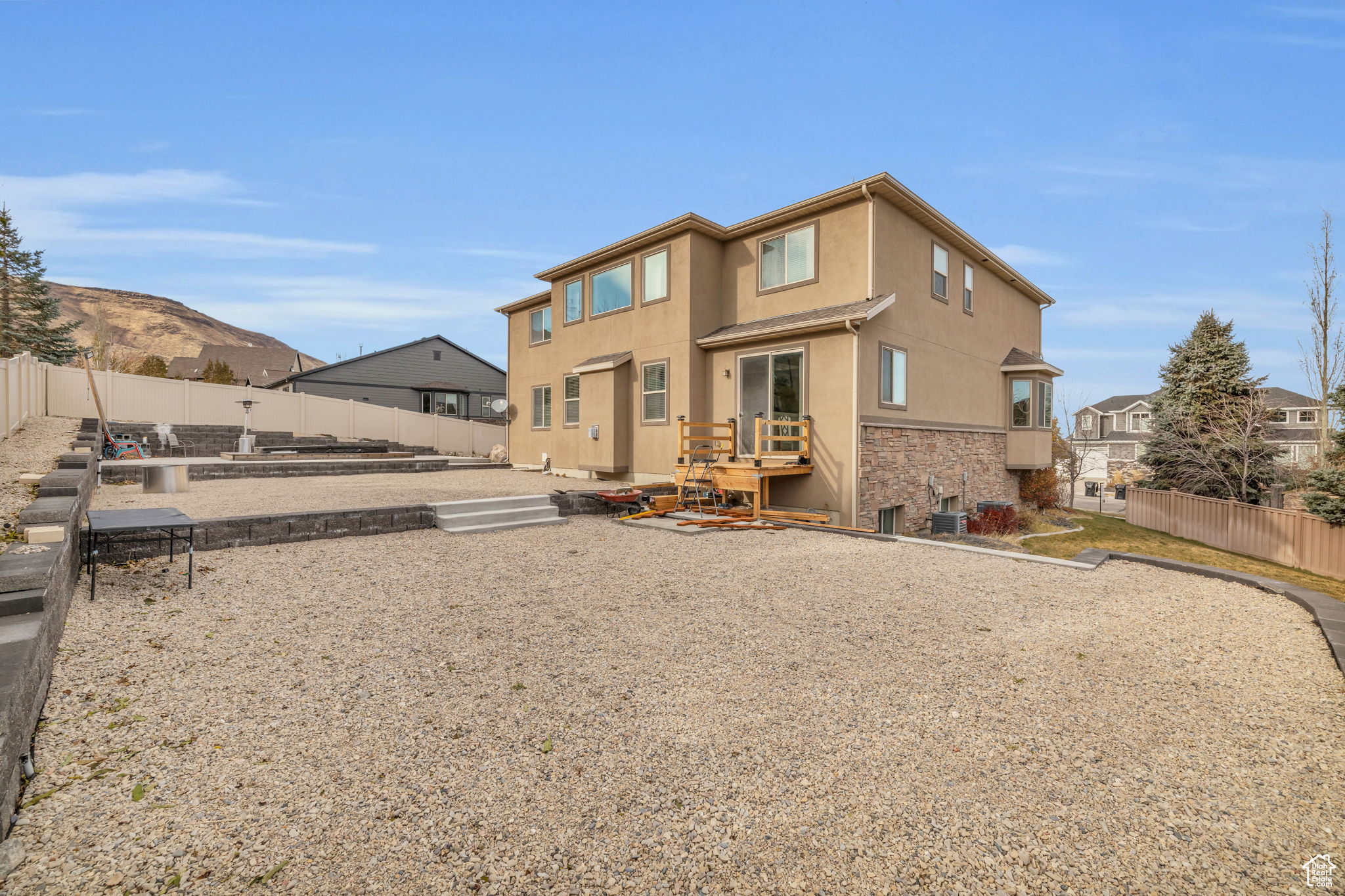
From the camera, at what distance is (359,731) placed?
2.84 meters

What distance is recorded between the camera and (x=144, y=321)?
3688 inches

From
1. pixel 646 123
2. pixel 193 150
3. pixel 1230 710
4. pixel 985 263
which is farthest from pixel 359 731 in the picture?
pixel 193 150

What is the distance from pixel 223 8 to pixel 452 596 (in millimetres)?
13749

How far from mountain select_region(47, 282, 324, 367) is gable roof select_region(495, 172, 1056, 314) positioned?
93606mm

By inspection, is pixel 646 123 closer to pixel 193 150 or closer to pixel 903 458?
pixel 903 458

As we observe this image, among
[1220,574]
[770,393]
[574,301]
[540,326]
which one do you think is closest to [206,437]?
[540,326]

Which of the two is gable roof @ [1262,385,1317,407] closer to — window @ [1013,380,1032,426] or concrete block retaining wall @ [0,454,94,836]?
window @ [1013,380,1032,426]

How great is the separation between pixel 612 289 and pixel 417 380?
20654 mm

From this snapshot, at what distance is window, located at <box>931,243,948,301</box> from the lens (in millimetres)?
12852

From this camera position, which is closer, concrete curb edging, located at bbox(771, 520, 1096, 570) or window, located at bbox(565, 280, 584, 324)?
concrete curb edging, located at bbox(771, 520, 1096, 570)

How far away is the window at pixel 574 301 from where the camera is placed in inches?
603

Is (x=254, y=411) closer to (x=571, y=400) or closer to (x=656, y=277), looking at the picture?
(x=571, y=400)

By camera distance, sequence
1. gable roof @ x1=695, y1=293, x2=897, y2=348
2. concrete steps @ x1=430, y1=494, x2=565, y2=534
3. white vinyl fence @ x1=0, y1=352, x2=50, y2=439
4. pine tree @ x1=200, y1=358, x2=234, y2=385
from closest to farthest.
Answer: concrete steps @ x1=430, y1=494, x2=565, y2=534 → gable roof @ x1=695, y1=293, x2=897, y2=348 → white vinyl fence @ x1=0, y1=352, x2=50, y2=439 → pine tree @ x1=200, y1=358, x2=234, y2=385

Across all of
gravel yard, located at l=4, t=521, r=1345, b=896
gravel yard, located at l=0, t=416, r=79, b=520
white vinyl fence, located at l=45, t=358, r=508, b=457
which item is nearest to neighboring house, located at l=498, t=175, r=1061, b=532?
gravel yard, located at l=4, t=521, r=1345, b=896
